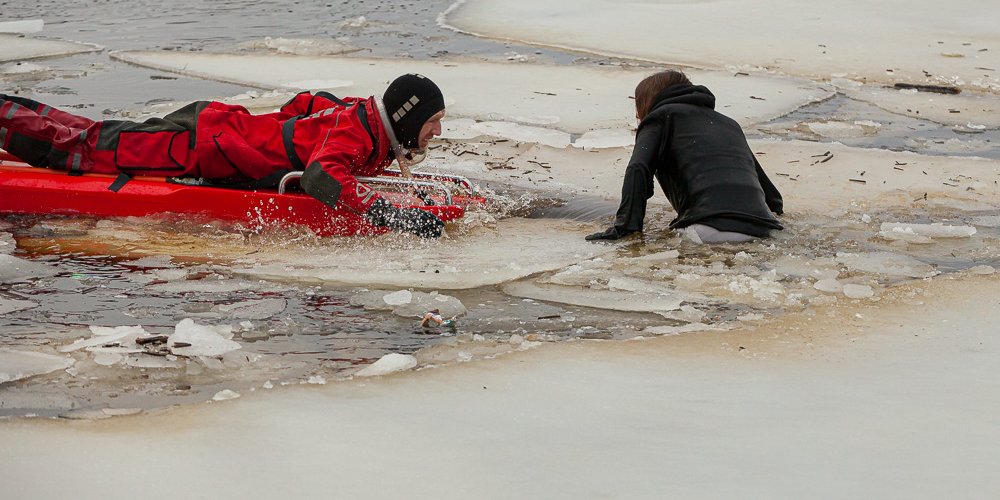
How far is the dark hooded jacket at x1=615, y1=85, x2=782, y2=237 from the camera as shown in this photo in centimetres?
536

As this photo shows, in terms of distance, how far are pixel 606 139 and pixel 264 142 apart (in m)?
2.80

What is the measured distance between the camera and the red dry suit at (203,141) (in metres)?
5.48

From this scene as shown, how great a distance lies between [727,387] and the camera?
3.66m

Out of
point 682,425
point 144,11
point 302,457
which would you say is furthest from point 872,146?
point 144,11

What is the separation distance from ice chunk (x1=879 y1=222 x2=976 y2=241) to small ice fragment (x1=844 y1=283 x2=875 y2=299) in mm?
905

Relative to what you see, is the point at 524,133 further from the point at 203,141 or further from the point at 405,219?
the point at 203,141

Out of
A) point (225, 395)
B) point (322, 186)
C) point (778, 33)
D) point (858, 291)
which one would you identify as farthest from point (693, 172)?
point (778, 33)

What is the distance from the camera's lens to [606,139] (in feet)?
24.9

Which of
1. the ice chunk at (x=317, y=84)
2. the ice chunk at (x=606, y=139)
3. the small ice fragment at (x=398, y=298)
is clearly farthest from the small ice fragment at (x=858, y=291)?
the ice chunk at (x=317, y=84)

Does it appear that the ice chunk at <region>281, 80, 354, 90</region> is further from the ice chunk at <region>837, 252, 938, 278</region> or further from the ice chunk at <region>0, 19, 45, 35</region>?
the ice chunk at <region>837, 252, 938, 278</region>

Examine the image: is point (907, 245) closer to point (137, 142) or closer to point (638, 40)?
point (137, 142)

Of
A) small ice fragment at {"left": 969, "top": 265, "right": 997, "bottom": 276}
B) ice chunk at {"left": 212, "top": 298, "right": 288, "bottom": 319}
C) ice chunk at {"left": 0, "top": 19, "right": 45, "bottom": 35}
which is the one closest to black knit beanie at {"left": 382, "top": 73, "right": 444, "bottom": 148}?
ice chunk at {"left": 212, "top": 298, "right": 288, "bottom": 319}

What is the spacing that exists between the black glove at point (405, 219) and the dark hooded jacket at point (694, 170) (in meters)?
0.92

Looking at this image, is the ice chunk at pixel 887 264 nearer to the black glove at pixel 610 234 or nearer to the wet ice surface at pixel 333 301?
the wet ice surface at pixel 333 301
